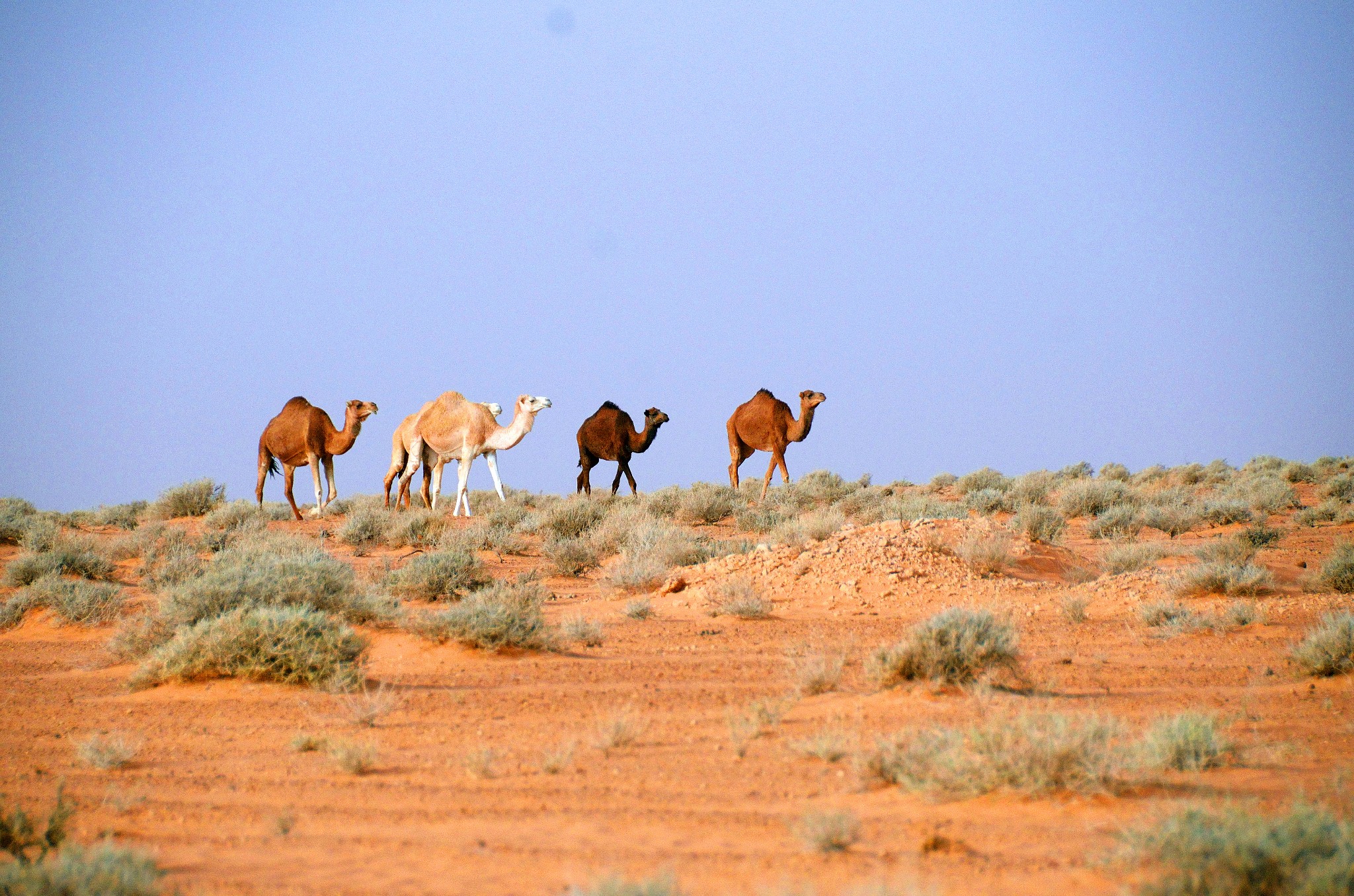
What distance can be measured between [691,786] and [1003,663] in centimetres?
301

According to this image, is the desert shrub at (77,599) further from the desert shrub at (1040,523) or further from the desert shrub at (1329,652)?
the desert shrub at (1040,523)

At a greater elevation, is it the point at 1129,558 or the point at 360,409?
the point at 360,409

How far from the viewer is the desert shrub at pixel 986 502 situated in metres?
22.0

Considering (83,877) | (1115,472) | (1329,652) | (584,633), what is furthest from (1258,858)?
(1115,472)

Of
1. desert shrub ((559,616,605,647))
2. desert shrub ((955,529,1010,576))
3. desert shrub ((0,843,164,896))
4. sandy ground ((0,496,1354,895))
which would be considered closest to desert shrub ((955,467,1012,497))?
desert shrub ((955,529,1010,576))

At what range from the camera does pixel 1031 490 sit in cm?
2502

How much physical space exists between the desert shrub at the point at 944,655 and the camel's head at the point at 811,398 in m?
Answer: 18.5

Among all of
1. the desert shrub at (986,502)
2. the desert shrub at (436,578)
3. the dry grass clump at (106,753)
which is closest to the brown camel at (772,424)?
the desert shrub at (986,502)

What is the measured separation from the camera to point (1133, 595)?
1188 cm

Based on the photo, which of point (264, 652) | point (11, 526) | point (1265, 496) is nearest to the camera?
point (264, 652)

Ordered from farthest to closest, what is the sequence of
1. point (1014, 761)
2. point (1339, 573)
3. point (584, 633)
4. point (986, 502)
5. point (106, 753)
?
point (986, 502)
point (1339, 573)
point (584, 633)
point (106, 753)
point (1014, 761)

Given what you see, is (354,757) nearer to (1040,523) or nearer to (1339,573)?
(1339,573)

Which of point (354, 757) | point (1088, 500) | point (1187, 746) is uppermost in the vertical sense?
point (1088, 500)

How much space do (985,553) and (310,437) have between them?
52.9 ft
